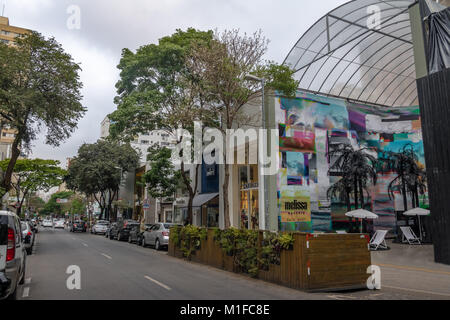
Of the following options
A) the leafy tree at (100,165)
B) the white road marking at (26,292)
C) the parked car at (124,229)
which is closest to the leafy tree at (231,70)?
the white road marking at (26,292)

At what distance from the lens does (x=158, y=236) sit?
21.0m

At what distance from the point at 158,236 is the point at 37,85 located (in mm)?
11183

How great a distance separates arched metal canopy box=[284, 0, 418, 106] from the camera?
71.4 ft

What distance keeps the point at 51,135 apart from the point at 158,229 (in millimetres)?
9443

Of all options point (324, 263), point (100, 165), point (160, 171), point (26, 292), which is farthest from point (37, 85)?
point (100, 165)

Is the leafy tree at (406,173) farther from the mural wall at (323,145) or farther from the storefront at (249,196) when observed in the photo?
the storefront at (249,196)

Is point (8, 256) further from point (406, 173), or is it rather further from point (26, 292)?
point (406, 173)

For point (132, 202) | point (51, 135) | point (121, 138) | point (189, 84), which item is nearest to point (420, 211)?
point (189, 84)

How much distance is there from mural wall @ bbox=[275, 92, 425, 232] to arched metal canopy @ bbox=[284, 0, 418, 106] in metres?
1.86

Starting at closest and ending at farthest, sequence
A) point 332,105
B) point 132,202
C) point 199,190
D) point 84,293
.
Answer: point 84,293, point 332,105, point 199,190, point 132,202

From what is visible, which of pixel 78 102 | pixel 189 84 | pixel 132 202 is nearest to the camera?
pixel 189 84

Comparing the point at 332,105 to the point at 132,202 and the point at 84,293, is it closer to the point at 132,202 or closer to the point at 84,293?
the point at 84,293

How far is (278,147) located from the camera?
19969 millimetres

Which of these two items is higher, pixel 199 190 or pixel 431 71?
pixel 431 71
